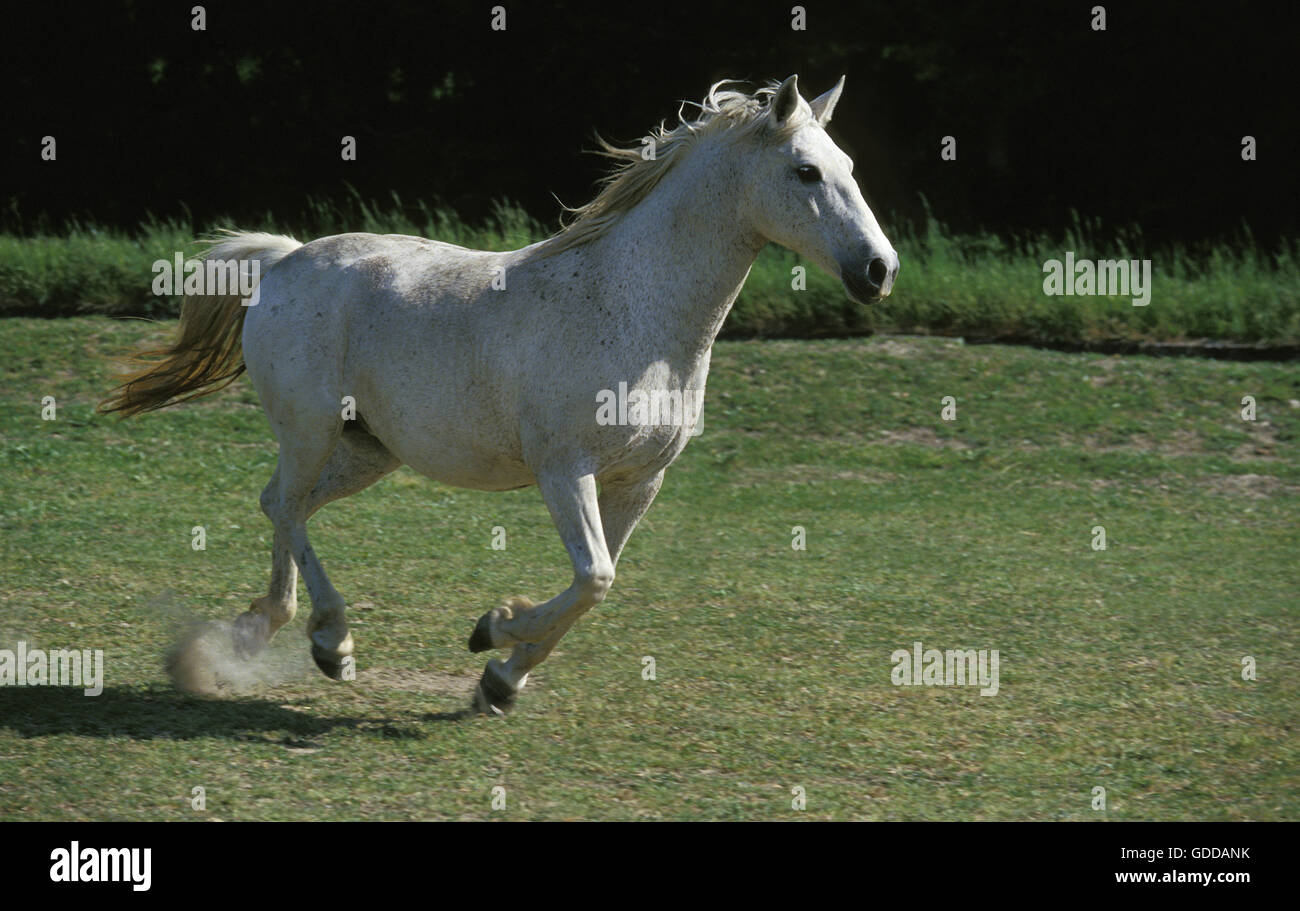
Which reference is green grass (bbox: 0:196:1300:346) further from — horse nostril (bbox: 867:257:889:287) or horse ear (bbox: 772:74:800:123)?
horse nostril (bbox: 867:257:889:287)

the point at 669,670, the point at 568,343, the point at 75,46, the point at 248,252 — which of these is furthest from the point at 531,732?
the point at 75,46

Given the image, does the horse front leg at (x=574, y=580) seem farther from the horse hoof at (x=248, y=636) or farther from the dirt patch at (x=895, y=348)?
the dirt patch at (x=895, y=348)

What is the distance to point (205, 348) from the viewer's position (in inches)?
271

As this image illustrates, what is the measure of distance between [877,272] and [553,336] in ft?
4.18

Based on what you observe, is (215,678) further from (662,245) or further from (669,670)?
(662,245)

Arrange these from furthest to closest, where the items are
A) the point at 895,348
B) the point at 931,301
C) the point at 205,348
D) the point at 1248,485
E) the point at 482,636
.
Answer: the point at 931,301 < the point at 895,348 < the point at 1248,485 < the point at 205,348 < the point at 482,636

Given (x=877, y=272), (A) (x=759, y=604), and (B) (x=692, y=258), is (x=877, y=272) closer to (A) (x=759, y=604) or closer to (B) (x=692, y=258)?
(B) (x=692, y=258)

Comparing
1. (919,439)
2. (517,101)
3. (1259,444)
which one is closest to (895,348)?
(919,439)

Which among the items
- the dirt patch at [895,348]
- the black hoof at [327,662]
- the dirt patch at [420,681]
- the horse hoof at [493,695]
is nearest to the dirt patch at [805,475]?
the dirt patch at [895,348]

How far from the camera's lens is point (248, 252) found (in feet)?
22.0

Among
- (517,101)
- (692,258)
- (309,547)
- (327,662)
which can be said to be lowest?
(327,662)

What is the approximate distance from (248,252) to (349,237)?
0.52m

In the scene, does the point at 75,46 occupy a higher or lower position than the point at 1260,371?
higher

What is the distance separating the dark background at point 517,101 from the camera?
698 inches
